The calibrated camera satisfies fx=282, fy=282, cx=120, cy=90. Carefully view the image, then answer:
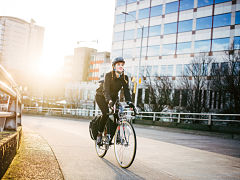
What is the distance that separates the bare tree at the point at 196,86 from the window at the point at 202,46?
1004 centimetres

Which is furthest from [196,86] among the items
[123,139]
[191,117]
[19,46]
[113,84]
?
[19,46]

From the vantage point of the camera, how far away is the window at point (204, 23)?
3788cm

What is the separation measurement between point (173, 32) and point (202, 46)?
18.7 ft

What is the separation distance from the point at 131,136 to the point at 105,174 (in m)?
0.75

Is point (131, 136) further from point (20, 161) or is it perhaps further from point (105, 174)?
point (20, 161)

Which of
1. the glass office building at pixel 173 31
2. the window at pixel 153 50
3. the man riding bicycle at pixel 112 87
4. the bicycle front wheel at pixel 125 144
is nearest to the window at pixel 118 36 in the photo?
the glass office building at pixel 173 31

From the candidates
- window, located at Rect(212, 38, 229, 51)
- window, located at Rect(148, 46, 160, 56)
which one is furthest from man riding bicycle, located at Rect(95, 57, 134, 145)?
window, located at Rect(148, 46, 160, 56)

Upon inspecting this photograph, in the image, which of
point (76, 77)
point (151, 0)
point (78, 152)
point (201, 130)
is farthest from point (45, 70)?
point (78, 152)

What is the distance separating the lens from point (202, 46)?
38125 millimetres

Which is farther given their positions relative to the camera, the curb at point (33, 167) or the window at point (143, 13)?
the window at point (143, 13)

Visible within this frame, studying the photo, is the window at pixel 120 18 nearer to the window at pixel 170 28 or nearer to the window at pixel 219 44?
the window at pixel 170 28

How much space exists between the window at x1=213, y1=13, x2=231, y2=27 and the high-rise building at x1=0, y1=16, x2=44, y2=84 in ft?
264

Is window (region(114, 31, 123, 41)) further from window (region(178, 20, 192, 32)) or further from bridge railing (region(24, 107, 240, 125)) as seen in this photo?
bridge railing (region(24, 107, 240, 125))

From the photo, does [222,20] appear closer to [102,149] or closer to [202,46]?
[202,46]
